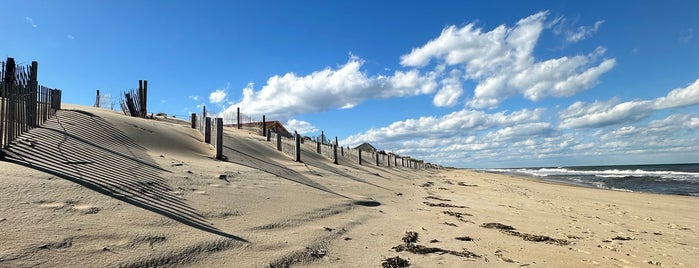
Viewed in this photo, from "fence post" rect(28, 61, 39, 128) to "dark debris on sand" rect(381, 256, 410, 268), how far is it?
712cm

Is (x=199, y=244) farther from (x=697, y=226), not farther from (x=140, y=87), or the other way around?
(x=140, y=87)

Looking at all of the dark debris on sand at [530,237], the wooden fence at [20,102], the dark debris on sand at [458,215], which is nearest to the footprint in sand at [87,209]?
the wooden fence at [20,102]

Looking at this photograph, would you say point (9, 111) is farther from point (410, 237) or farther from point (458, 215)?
point (458, 215)

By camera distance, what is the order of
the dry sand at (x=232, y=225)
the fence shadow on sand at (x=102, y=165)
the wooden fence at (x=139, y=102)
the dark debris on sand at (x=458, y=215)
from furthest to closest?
the wooden fence at (x=139, y=102) < the dark debris on sand at (x=458, y=215) < the fence shadow on sand at (x=102, y=165) < the dry sand at (x=232, y=225)

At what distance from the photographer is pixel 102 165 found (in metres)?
6.41

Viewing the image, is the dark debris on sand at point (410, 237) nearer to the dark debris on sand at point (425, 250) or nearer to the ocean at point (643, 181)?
the dark debris on sand at point (425, 250)

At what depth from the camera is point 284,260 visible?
4.00 meters

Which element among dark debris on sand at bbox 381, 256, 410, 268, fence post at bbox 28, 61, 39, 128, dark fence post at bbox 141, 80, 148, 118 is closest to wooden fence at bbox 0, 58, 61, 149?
fence post at bbox 28, 61, 39, 128

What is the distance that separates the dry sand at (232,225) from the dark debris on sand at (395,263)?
0.35 feet

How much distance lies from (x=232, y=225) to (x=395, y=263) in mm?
1969

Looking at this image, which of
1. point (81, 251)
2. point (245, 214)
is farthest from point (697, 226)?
point (81, 251)

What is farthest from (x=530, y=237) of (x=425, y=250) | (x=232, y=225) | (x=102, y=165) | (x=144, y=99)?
(x=144, y=99)

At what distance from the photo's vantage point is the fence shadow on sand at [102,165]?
504 cm

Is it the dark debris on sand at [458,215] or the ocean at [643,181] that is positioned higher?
the dark debris on sand at [458,215]
